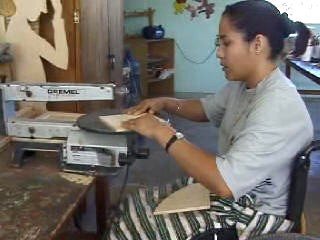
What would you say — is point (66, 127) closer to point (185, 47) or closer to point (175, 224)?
point (175, 224)

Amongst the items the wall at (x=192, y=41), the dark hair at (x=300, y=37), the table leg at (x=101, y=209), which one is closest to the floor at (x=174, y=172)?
the table leg at (x=101, y=209)

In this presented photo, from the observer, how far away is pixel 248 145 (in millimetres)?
1194

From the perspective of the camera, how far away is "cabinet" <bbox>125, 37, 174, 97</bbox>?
5.21 metres

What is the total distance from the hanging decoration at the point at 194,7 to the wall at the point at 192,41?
50 millimetres

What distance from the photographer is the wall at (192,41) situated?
18.3 feet

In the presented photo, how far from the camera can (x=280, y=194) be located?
1.34 m

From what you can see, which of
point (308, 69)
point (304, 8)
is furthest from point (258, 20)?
point (304, 8)

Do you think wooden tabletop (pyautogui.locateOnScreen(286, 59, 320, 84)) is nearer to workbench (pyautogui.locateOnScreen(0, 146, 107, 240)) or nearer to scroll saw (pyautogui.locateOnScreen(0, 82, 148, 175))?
scroll saw (pyautogui.locateOnScreen(0, 82, 148, 175))

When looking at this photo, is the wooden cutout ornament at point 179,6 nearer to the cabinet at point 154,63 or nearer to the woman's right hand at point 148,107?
the cabinet at point 154,63

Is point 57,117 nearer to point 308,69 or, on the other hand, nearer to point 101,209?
point 101,209

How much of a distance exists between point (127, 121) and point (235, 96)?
378 millimetres

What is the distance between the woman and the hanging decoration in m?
4.28

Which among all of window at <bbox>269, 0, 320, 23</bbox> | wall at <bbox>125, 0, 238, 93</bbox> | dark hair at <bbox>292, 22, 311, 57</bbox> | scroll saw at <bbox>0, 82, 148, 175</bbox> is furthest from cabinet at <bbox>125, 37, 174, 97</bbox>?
scroll saw at <bbox>0, 82, 148, 175</bbox>

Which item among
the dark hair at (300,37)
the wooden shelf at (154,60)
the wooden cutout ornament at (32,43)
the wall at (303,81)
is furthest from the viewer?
the wall at (303,81)
